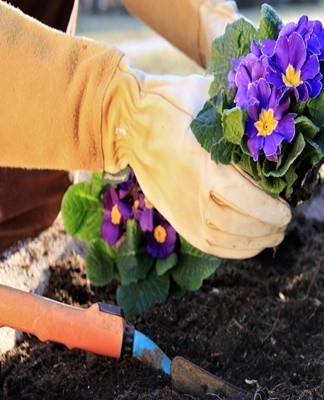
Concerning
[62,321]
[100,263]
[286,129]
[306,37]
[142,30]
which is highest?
[306,37]

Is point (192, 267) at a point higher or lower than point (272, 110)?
lower

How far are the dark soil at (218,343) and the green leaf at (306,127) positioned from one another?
426 millimetres

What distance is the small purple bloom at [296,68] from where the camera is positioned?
1.31m

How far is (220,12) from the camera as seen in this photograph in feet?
6.03

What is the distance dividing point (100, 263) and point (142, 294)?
132mm

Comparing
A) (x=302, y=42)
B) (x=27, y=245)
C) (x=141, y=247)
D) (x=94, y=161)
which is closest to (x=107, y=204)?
(x=141, y=247)

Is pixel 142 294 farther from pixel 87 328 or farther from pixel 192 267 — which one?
pixel 87 328

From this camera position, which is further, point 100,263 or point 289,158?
point 100,263

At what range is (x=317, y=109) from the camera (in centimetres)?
134

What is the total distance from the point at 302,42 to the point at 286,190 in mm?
246

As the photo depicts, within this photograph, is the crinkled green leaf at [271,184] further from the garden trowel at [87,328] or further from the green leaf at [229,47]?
the garden trowel at [87,328]

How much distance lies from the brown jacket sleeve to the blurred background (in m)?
1.90

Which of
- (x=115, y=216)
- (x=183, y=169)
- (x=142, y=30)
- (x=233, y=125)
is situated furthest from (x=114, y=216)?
(x=142, y=30)

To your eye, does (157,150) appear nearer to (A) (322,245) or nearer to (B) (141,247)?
(B) (141,247)
